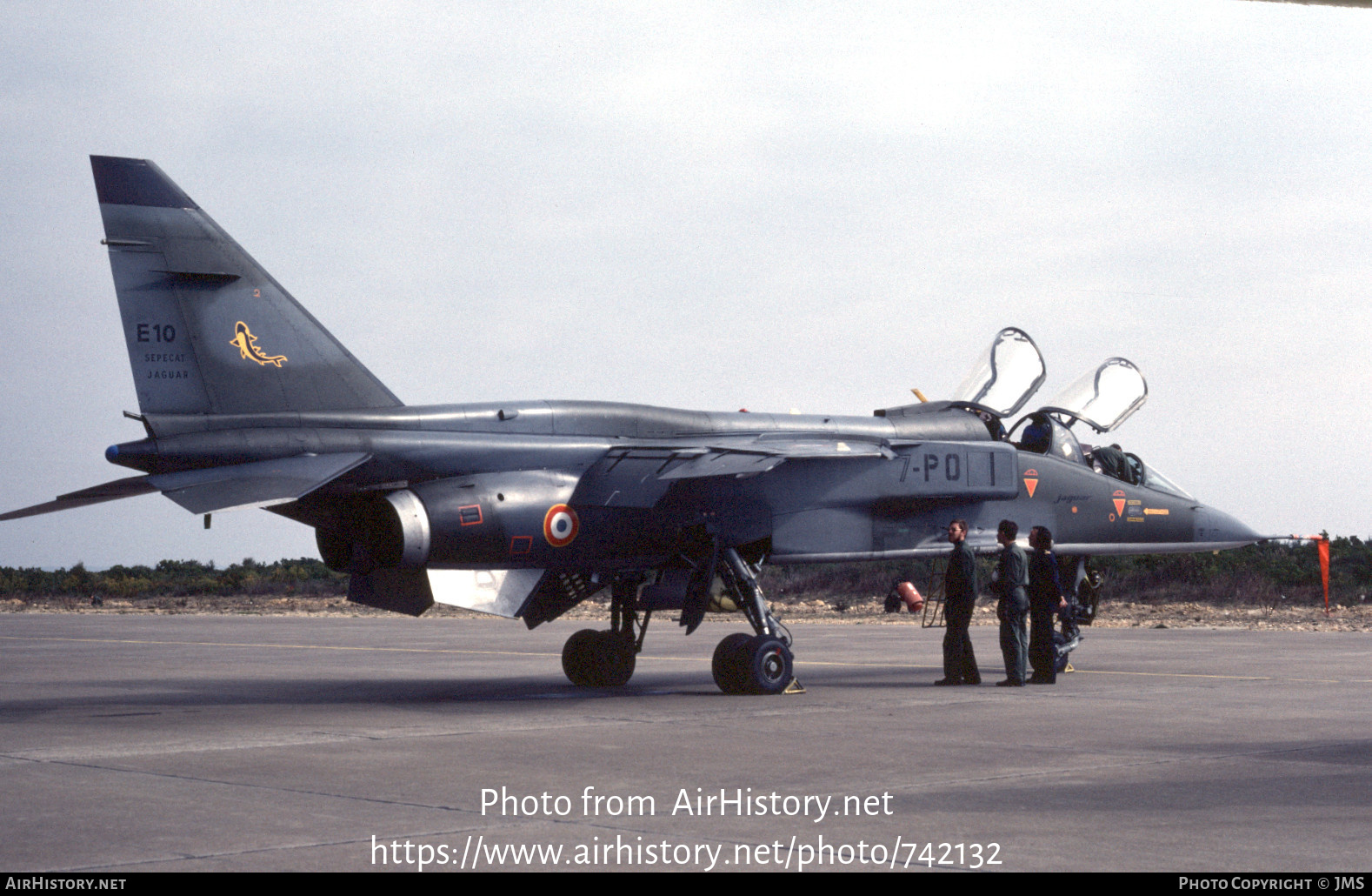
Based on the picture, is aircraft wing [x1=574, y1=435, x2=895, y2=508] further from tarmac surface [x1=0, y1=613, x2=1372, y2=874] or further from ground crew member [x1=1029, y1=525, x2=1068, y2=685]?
ground crew member [x1=1029, y1=525, x2=1068, y2=685]

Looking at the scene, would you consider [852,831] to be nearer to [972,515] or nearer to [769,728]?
[769,728]

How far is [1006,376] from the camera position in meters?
17.4

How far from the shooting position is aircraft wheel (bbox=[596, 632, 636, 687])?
15.6 metres

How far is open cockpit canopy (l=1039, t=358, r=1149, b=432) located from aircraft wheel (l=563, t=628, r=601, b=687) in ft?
21.8

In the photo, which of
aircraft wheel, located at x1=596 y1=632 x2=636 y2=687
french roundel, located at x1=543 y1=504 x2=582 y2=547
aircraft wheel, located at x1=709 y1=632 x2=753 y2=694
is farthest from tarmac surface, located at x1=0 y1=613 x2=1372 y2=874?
french roundel, located at x1=543 y1=504 x2=582 y2=547

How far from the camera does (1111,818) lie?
6.86m

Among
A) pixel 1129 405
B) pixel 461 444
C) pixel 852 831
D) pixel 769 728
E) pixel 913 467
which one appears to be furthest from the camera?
pixel 1129 405

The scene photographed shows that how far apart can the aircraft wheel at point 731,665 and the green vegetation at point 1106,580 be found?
1128 centimetres

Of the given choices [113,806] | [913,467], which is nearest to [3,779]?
[113,806]

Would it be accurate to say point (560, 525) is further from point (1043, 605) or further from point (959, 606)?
point (1043, 605)

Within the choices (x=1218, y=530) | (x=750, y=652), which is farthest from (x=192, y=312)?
(x=1218, y=530)

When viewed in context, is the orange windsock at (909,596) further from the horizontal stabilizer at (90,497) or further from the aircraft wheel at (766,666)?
the horizontal stabilizer at (90,497)

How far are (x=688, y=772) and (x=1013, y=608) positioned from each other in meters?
7.44
